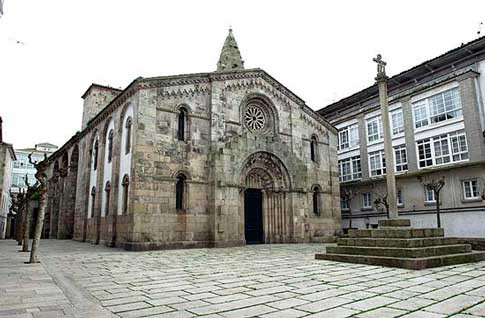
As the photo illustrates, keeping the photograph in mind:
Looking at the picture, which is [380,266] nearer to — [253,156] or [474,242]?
[474,242]

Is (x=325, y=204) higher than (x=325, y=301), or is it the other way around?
Answer: (x=325, y=204)

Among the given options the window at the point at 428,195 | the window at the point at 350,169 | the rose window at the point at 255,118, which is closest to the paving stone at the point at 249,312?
the rose window at the point at 255,118

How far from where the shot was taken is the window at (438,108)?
2403 centimetres

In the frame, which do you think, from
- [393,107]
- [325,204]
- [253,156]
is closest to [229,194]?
[253,156]

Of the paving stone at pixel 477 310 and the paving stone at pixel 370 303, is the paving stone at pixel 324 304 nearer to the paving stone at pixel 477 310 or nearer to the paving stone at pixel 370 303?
the paving stone at pixel 370 303

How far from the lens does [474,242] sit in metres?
14.9

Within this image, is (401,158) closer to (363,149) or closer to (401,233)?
(363,149)

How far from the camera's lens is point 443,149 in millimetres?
24812

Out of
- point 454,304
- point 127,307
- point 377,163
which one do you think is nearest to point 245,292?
point 127,307

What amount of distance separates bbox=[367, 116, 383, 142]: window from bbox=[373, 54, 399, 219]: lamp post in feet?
55.3

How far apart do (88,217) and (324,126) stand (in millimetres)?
18353

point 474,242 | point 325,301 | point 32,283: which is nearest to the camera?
point 325,301

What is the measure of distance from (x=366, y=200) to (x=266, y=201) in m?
12.3

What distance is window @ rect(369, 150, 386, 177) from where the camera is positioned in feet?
96.9
